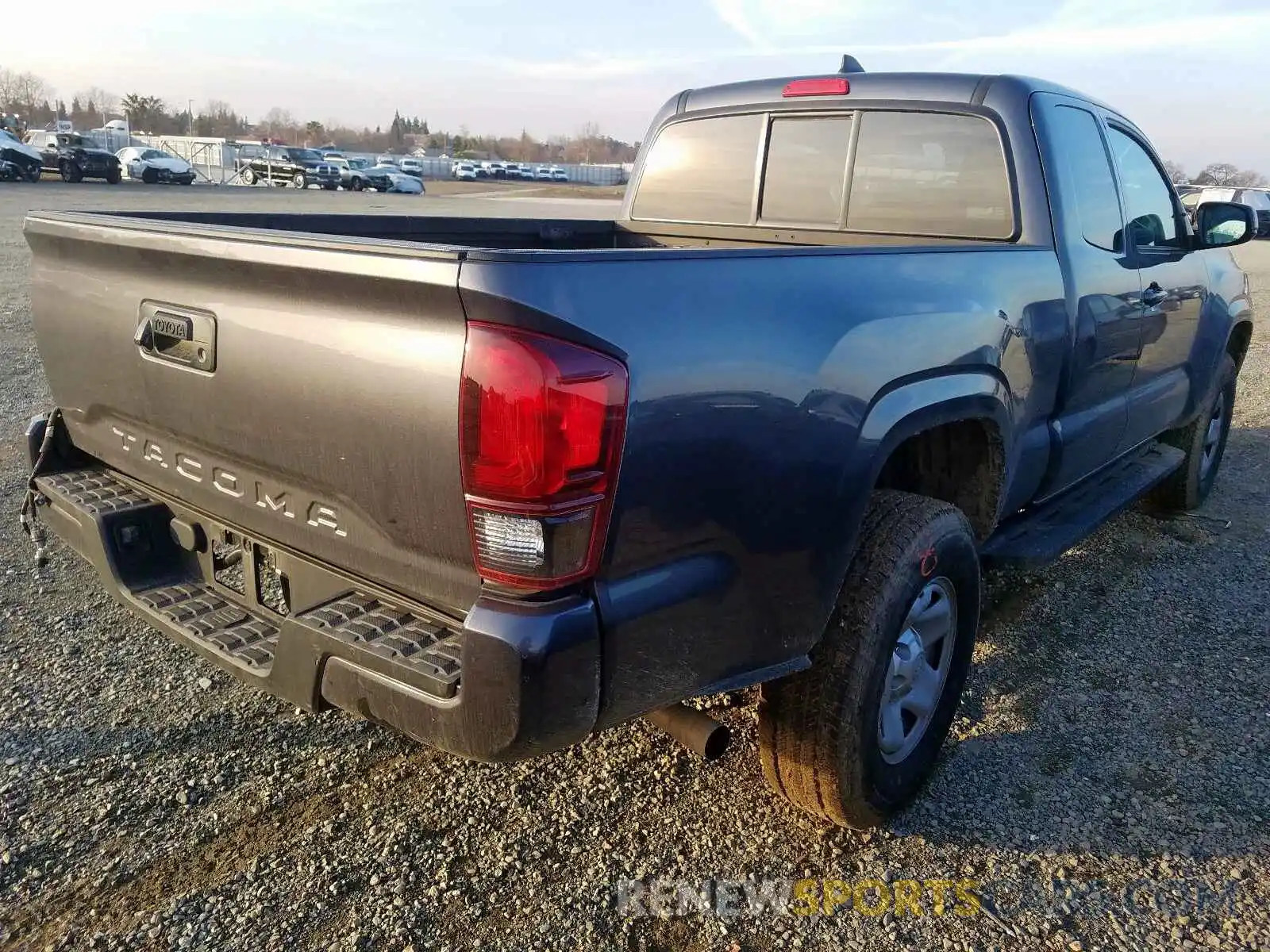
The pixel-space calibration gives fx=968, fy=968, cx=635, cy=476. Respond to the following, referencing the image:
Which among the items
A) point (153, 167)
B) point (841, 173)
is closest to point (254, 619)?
point (841, 173)

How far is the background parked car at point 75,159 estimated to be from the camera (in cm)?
3250

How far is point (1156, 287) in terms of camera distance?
13.2 ft

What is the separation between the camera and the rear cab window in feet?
11.5

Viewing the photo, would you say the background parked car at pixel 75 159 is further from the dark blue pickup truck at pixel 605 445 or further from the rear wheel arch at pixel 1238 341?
the rear wheel arch at pixel 1238 341

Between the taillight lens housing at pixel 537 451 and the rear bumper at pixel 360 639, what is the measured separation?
10 centimetres

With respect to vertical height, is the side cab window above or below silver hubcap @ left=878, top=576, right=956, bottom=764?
above

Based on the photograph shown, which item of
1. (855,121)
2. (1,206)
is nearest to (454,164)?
(1,206)

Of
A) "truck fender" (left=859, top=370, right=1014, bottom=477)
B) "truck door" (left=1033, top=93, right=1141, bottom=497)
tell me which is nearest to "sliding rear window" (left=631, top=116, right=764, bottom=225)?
"truck door" (left=1033, top=93, right=1141, bottom=497)

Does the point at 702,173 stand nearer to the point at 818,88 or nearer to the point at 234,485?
the point at 818,88

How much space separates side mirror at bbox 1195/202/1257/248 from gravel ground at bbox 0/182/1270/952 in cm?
187

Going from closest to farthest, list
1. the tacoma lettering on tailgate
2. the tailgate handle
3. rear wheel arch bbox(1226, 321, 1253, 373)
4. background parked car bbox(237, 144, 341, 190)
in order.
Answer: the tacoma lettering on tailgate
the tailgate handle
rear wheel arch bbox(1226, 321, 1253, 373)
background parked car bbox(237, 144, 341, 190)

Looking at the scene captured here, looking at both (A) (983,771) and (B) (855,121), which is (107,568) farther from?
(B) (855,121)

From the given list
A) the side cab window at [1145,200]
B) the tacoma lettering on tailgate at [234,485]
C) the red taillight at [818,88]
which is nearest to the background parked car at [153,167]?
the red taillight at [818,88]

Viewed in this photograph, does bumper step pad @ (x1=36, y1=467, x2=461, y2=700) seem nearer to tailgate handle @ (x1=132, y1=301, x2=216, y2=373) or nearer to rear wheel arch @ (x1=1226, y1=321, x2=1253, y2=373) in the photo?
tailgate handle @ (x1=132, y1=301, x2=216, y2=373)
